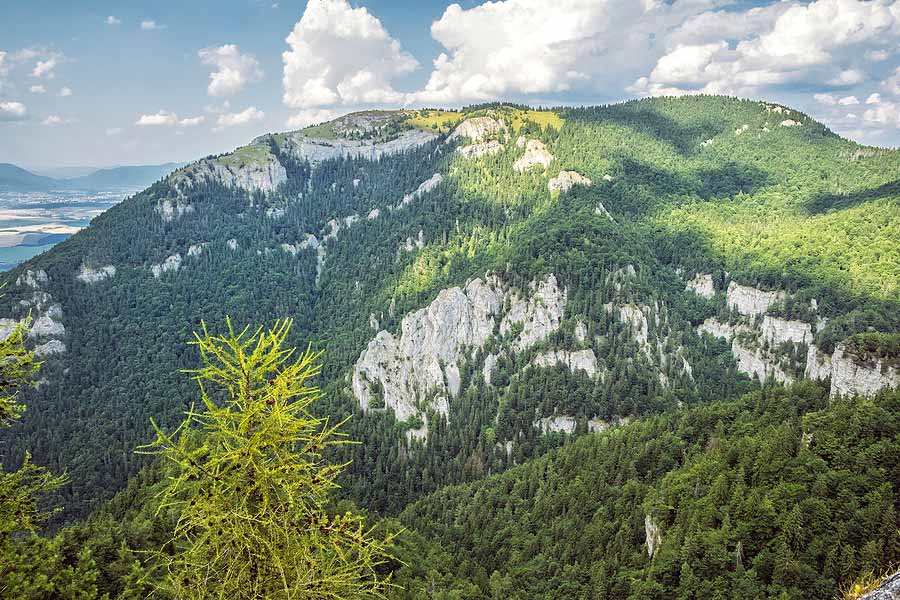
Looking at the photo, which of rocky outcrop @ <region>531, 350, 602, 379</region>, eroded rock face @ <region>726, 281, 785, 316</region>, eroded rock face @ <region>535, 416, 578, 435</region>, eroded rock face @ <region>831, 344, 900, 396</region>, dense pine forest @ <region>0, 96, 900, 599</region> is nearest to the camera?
dense pine forest @ <region>0, 96, 900, 599</region>

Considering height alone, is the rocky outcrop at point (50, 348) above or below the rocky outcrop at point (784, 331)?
below

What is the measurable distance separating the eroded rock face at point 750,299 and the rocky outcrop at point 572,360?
68.8 metres

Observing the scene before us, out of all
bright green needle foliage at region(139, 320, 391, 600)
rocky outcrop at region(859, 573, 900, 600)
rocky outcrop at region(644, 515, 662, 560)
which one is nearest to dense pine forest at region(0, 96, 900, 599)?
rocky outcrop at region(644, 515, 662, 560)

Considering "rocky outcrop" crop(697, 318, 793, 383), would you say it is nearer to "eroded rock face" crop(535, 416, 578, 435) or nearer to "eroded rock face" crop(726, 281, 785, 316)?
"eroded rock face" crop(726, 281, 785, 316)

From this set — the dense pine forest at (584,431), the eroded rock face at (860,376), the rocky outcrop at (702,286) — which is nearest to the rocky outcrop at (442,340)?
the dense pine forest at (584,431)

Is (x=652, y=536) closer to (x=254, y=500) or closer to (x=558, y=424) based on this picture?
(x=558, y=424)

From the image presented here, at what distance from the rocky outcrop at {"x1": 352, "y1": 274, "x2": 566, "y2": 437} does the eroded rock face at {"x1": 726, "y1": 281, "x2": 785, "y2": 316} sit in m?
68.6

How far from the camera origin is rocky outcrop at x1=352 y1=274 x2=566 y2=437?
165 m

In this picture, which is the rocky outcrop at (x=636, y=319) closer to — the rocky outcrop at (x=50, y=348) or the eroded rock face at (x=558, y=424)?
the eroded rock face at (x=558, y=424)

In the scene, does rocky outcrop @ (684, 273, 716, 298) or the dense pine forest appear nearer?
the dense pine forest

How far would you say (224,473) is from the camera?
1338cm

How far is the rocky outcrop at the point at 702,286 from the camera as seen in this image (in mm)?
190000

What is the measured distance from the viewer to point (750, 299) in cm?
17562

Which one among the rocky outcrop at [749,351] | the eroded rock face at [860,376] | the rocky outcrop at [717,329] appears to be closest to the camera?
the eroded rock face at [860,376]
